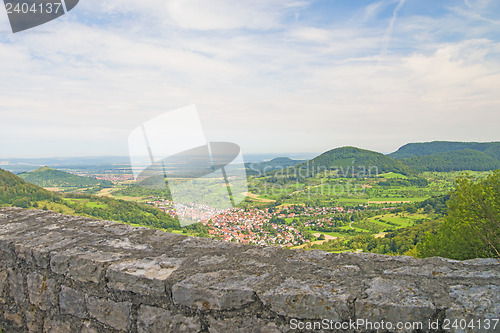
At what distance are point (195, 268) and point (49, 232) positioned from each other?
156 centimetres

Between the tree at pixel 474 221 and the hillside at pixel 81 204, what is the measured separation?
11185mm

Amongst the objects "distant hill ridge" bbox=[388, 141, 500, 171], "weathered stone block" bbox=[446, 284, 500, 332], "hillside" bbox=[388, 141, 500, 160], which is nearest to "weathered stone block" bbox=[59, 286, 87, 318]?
"weathered stone block" bbox=[446, 284, 500, 332]

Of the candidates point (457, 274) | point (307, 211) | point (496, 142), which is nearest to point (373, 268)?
point (457, 274)

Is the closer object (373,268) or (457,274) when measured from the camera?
(457,274)

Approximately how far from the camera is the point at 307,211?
41.4m

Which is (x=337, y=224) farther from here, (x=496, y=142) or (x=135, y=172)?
(x=496, y=142)

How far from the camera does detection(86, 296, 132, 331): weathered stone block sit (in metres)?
1.68

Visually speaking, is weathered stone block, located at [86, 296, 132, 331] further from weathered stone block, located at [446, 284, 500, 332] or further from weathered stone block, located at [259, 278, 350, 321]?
weathered stone block, located at [446, 284, 500, 332]

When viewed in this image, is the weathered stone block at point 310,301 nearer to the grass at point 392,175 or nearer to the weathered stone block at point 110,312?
the weathered stone block at point 110,312

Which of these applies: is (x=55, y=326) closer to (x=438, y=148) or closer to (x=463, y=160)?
(x=463, y=160)

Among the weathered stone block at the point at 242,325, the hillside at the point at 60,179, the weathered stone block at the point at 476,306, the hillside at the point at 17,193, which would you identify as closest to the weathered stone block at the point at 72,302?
the weathered stone block at the point at 242,325

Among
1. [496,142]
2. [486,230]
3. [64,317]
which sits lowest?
[486,230]

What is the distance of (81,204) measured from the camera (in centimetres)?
1703

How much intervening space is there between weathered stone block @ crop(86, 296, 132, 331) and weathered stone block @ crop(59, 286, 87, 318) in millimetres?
61
